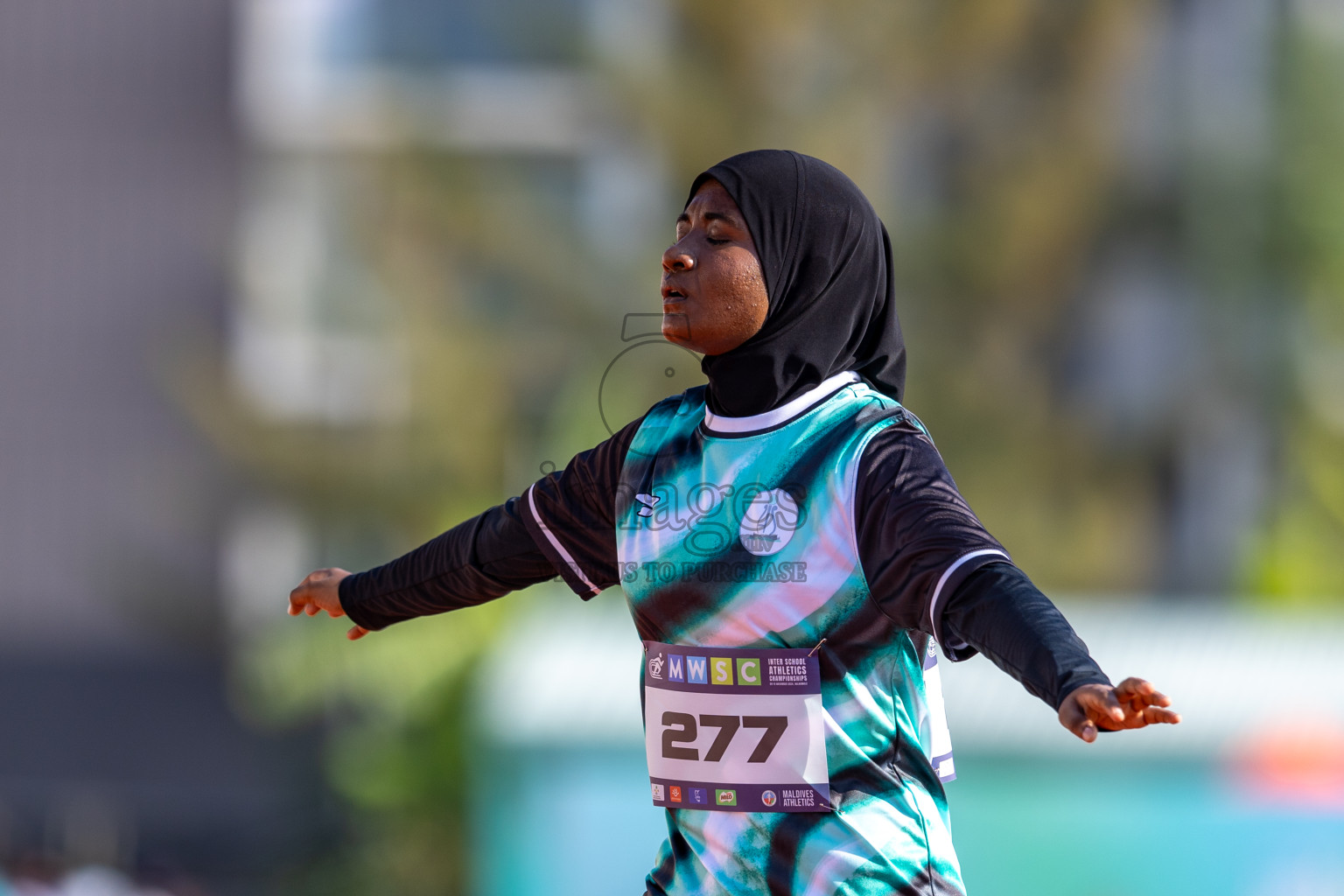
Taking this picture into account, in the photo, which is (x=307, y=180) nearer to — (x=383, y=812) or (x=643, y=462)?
(x=383, y=812)

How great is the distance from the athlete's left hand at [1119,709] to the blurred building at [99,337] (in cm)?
1296

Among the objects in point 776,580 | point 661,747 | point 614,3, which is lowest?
point 661,747

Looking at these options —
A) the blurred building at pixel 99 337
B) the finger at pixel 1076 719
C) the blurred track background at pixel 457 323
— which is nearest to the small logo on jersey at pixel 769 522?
the finger at pixel 1076 719

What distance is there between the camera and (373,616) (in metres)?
3.27

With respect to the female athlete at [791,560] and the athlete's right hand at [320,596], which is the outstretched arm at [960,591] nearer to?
the female athlete at [791,560]

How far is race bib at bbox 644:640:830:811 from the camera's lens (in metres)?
2.64

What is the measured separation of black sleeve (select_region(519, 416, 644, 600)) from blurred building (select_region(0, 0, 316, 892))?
11739mm

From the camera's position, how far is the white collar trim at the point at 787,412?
109 inches

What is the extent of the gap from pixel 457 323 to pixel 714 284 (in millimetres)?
9882

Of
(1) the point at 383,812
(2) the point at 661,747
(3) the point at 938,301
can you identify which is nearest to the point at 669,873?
(2) the point at 661,747

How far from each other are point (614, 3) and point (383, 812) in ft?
22.4

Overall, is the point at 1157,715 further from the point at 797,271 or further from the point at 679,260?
the point at 679,260

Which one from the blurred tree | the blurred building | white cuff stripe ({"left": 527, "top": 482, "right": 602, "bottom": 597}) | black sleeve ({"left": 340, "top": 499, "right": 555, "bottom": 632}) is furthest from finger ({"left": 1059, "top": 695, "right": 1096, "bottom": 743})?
the blurred building

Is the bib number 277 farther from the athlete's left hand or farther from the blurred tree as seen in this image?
the blurred tree
